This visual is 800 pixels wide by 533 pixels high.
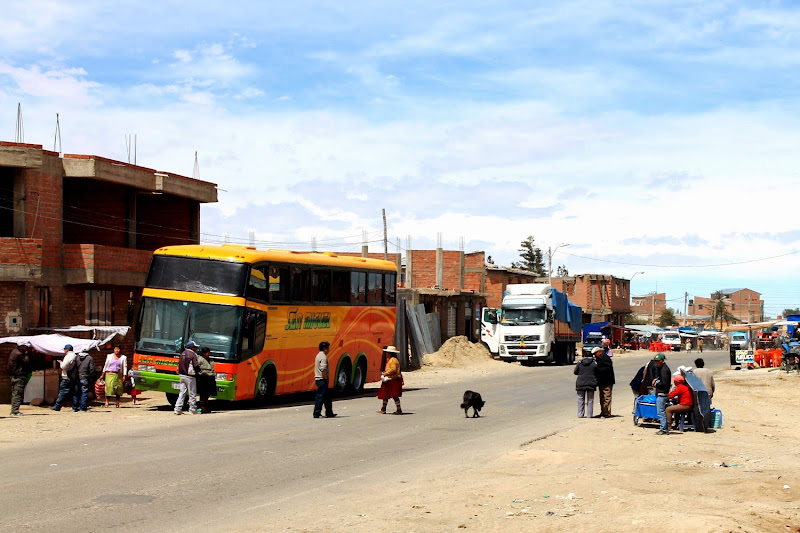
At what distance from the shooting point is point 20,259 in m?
27.0

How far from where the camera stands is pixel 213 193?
1491 inches

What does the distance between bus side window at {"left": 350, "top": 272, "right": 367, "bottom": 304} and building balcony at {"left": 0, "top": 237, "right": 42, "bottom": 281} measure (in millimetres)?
8896

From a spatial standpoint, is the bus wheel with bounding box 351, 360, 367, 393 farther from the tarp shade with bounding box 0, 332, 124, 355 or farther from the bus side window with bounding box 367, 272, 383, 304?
the tarp shade with bounding box 0, 332, 124, 355

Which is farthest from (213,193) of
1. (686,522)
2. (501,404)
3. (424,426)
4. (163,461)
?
(686,522)

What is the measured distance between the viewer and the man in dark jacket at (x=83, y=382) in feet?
76.2

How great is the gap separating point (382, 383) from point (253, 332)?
3.40 m

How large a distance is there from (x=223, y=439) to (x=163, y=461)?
3.09 m

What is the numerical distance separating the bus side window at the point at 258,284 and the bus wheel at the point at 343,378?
5.20m

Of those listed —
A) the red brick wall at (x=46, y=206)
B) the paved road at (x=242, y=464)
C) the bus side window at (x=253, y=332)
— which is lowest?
the paved road at (x=242, y=464)

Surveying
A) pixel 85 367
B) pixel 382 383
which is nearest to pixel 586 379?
pixel 382 383

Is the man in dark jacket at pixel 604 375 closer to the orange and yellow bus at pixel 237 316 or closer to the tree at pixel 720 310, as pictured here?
the orange and yellow bus at pixel 237 316

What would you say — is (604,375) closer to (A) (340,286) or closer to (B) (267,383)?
(B) (267,383)

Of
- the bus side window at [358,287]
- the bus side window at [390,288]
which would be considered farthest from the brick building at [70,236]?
the bus side window at [390,288]

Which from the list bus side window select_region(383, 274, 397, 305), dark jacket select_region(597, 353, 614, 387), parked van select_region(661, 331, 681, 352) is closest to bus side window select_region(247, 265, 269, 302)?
bus side window select_region(383, 274, 397, 305)
